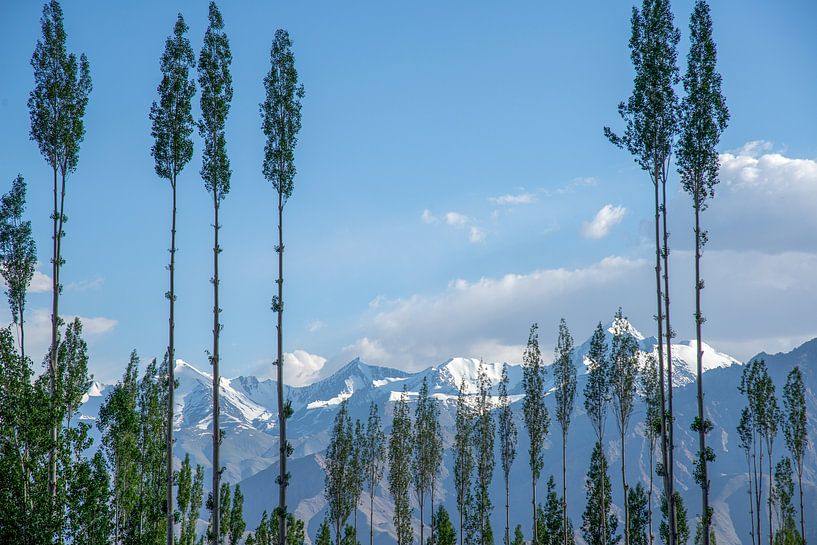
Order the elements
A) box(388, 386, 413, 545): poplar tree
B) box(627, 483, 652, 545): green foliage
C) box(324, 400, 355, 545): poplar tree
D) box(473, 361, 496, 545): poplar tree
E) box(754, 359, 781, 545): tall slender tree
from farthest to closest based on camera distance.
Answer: box(627, 483, 652, 545): green foliage, box(388, 386, 413, 545): poplar tree, box(473, 361, 496, 545): poplar tree, box(324, 400, 355, 545): poplar tree, box(754, 359, 781, 545): tall slender tree

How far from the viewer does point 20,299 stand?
44812 mm

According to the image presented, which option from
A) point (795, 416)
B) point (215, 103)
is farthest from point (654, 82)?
point (795, 416)

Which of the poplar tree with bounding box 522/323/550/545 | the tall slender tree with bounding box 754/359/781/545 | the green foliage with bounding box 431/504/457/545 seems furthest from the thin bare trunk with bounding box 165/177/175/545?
the tall slender tree with bounding box 754/359/781/545

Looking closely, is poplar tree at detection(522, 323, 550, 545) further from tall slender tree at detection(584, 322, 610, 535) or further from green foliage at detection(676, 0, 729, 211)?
green foliage at detection(676, 0, 729, 211)

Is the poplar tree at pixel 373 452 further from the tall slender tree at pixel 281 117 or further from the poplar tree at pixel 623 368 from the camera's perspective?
the tall slender tree at pixel 281 117

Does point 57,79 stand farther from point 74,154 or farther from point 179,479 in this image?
point 179,479

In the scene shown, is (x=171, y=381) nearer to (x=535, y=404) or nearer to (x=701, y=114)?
(x=701, y=114)

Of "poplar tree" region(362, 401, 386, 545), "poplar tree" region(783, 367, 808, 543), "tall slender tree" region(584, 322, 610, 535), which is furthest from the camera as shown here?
"poplar tree" region(362, 401, 386, 545)

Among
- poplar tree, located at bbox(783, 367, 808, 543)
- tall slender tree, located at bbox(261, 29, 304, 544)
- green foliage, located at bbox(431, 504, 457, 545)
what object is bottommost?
green foliage, located at bbox(431, 504, 457, 545)

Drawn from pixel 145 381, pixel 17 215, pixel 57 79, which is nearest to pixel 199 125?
pixel 57 79

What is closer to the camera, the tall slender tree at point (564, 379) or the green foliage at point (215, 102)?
the green foliage at point (215, 102)

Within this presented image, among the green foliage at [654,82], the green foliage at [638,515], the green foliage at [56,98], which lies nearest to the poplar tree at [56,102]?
the green foliage at [56,98]

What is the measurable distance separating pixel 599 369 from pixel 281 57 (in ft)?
141

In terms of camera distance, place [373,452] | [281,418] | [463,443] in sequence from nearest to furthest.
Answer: [281,418] < [463,443] < [373,452]
